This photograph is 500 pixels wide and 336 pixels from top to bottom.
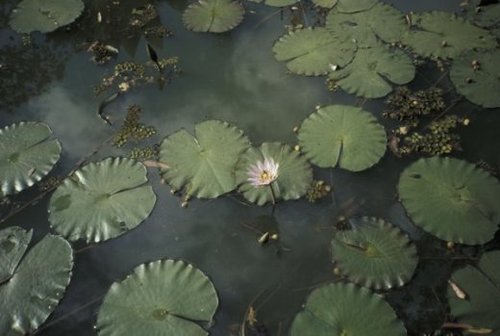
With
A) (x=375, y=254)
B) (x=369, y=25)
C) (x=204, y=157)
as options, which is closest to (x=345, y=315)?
(x=375, y=254)

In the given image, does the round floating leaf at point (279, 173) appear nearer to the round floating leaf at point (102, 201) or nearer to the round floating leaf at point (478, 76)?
the round floating leaf at point (102, 201)

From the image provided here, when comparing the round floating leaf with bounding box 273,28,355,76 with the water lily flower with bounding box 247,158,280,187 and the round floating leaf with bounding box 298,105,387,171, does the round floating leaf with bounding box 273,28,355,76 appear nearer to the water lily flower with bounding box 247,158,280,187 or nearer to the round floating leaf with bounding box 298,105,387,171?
the round floating leaf with bounding box 298,105,387,171

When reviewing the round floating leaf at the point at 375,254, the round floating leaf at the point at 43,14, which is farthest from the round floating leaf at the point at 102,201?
the round floating leaf at the point at 43,14

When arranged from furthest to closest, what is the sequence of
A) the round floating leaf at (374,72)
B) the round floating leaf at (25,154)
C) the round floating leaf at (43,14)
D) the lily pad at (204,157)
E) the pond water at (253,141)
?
the round floating leaf at (43,14) → the round floating leaf at (374,72) → the round floating leaf at (25,154) → the lily pad at (204,157) → the pond water at (253,141)

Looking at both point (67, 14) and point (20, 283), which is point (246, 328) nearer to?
point (20, 283)

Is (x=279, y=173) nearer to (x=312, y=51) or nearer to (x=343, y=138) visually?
(x=343, y=138)

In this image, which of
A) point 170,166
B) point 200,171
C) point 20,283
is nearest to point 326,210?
point 200,171
